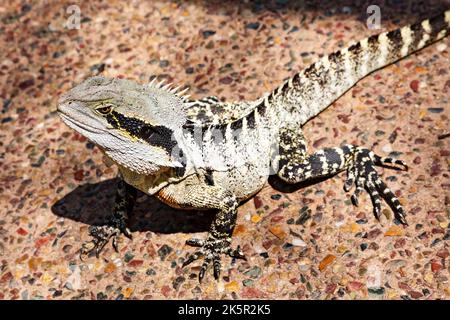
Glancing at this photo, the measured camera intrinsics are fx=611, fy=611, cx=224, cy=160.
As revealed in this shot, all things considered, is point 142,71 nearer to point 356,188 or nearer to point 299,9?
point 299,9

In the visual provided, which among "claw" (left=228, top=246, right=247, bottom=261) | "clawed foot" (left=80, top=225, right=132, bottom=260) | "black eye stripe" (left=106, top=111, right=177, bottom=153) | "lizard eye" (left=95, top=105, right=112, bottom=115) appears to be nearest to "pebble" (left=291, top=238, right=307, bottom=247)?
"claw" (left=228, top=246, right=247, bottom=261)

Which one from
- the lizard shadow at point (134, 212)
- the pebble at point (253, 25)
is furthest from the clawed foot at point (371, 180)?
the pebble at point (253, 25)

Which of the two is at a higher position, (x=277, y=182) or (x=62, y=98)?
(x=62, y=98)

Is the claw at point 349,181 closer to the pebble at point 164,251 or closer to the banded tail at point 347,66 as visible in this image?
the banded tail at point 347,66

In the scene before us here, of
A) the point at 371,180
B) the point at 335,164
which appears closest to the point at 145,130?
the point at 335,164

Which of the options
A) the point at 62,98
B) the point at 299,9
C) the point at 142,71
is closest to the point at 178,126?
the point at 62,98

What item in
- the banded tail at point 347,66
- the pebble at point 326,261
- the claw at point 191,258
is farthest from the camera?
the banded tail at point 347,66

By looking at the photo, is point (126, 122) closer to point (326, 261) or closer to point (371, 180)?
point (326, 261)
